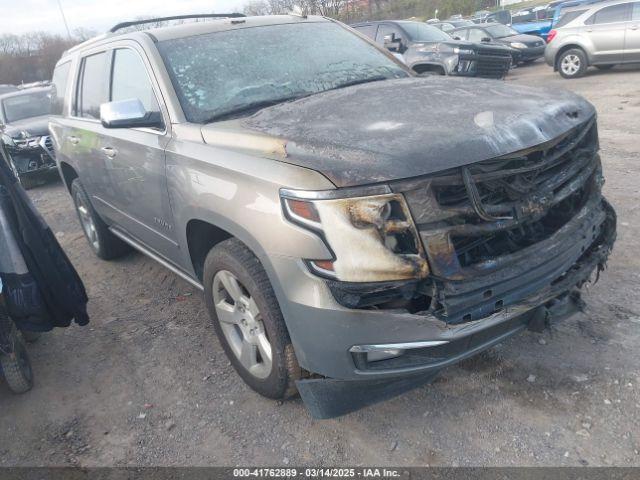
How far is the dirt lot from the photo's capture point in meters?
2.45

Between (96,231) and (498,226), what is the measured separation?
4.10 m

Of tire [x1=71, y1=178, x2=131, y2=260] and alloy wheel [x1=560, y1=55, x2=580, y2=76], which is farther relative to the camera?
alloy wheel [x1=560, y1=55, x2=580, y2=76]

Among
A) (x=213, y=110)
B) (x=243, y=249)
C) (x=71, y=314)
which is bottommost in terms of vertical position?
(x=71, y=314)

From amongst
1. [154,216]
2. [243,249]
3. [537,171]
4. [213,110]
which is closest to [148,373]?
[154,216]

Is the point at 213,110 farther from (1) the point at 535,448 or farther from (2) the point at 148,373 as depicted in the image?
(1) the point at 535,448

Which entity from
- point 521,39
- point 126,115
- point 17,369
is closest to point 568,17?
point 521,39

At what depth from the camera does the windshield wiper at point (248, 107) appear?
2.99 metres

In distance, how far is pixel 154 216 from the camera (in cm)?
343

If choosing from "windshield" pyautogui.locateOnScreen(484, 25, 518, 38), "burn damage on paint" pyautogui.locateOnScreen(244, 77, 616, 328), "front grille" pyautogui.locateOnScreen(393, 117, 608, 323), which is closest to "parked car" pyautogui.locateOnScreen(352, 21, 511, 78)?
"windshield" pyautogui.locateOnScreen(484, 25, 518, 38)

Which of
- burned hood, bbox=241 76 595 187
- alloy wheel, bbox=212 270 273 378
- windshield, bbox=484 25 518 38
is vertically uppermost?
burned hood, bbox=241 76 595 187

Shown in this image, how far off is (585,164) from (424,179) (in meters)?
1.10

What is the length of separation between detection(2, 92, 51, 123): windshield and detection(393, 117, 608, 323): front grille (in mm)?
10582

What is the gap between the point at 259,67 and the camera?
3.31 m

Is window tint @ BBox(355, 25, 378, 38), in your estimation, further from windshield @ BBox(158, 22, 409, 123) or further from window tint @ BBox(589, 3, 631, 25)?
windshield @ BBox(158, 22, 409, 123)
